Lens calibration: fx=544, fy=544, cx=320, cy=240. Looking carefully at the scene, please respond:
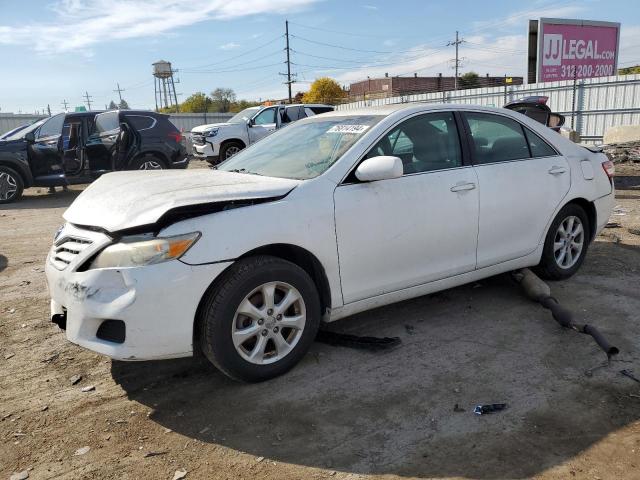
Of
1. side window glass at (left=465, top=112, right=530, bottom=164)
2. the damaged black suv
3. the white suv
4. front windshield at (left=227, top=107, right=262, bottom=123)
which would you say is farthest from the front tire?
front windshield at (left=227, top=107, right=262, bottom=123)

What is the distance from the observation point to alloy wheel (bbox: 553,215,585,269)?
482 centimetres

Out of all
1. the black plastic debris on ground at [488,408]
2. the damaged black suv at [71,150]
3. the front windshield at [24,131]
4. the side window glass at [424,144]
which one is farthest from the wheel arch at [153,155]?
the black plastic debris on ground at [488,408]

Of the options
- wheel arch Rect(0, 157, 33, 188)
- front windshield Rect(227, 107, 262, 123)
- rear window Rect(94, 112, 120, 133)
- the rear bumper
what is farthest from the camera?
front windshield Rect(227, 107, 262, 123)

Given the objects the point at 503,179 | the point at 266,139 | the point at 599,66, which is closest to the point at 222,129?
the point at 266,139

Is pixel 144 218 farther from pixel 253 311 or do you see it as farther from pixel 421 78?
pixel 421 78

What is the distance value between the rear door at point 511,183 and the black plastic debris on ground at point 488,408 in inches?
55.1

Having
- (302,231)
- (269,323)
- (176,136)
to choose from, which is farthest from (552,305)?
(176,136)

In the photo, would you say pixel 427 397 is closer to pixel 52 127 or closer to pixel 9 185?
pixel 52 127

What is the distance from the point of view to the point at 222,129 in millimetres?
15945

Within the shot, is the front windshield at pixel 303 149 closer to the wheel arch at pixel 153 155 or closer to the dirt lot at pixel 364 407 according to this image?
the dirt lot at pixel 364 407

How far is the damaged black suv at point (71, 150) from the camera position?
11312 millimetres

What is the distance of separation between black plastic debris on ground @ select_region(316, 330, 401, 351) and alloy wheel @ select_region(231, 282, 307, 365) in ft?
1.75

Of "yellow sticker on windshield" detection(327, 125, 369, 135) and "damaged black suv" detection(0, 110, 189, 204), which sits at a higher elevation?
"yellow sticker on windshield" detection(327, 125, 369, 135)

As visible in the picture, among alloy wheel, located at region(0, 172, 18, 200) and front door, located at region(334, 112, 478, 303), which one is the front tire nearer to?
front door, located at region(334, 112, 478, 303)
